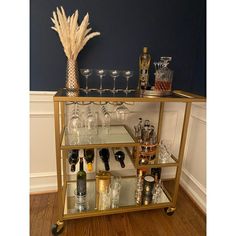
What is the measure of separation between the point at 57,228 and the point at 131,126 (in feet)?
3.25

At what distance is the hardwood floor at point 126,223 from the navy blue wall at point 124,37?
1.00 metres

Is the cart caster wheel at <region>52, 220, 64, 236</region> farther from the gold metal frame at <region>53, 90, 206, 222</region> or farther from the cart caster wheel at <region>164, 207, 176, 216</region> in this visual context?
the cart caster wheel at <region>164, 207, 176, 216</region>

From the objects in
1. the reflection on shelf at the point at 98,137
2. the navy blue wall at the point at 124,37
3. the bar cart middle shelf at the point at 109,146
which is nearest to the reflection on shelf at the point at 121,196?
the bar cart middle shelf at the point at 109,146

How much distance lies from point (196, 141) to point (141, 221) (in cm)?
86

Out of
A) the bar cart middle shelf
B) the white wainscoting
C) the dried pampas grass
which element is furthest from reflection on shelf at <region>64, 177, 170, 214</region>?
the dried pampas grass

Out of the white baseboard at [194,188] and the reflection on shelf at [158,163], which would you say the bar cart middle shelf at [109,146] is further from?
the white baseboard at [194,188]

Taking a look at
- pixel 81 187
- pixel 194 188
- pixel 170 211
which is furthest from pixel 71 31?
pixel 194 188
